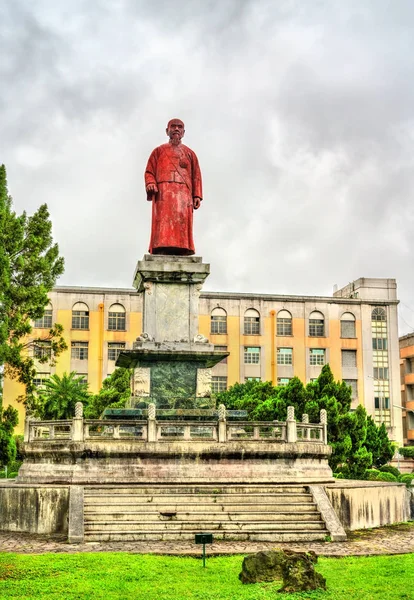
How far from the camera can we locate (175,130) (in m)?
23.7

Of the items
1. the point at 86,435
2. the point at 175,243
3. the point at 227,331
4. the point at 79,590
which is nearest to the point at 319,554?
the point at 79,590

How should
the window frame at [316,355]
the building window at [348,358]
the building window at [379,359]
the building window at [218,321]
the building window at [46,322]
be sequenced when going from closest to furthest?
the building window at [46,322] < the building window at [218,321] < the window frame at [316,355] < the building window at [348,358] < the building window at [379,359]

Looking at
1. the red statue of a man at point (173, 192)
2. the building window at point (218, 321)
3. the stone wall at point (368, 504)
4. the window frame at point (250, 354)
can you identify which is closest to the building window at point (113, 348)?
the building window at point (218, 321)

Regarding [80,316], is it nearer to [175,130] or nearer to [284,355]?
[284,355]

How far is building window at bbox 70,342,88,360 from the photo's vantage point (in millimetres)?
50781

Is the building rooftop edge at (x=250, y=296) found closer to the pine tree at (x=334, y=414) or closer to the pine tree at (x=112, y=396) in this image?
the pine tree at (x=112, y=396)

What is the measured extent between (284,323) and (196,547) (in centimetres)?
3922

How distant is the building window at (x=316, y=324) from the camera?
176 ft

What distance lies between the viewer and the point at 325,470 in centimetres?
1973

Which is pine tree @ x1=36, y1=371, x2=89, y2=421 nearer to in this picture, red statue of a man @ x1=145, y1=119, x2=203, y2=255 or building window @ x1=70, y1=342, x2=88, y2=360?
building window @ x1=70, y1=342, x2=88, y2=360

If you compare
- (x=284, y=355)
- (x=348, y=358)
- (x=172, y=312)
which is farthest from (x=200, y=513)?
(x=348, y=358)

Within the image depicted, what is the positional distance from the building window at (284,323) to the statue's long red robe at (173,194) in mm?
30590

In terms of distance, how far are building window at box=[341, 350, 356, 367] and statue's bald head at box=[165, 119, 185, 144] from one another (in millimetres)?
33299

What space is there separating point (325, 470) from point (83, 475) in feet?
20.6
